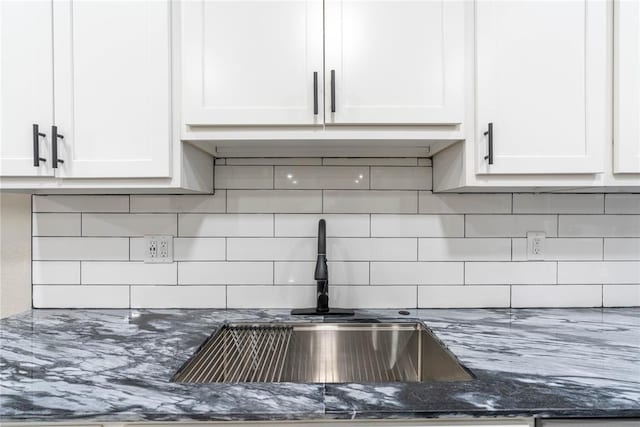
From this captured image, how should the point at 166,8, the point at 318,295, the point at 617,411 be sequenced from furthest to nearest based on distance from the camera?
the point at 318,295, the point at 166,8, the point at 617,411

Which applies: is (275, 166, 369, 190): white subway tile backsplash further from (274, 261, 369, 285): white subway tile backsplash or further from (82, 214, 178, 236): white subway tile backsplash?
(82, 214, 178, 236): white subway tile backsplash

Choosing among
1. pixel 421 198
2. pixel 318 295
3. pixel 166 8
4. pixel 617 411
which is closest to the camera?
pixel 617 411

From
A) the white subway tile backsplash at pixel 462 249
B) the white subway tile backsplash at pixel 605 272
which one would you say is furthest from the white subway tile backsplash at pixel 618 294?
the white subway tile backsplash at pixel 462 249

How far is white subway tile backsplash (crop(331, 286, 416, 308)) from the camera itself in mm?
1539

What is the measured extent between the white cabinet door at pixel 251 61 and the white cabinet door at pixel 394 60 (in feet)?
0.21

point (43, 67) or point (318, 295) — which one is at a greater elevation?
point (43, 67)

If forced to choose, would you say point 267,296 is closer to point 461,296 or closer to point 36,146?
point 461,296

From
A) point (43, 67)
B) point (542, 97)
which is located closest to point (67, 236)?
point (43, 67)

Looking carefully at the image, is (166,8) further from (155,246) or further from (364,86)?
(155,246)

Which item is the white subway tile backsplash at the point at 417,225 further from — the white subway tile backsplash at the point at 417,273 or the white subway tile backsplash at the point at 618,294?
the white subway tile backsplash at the point at 618,294

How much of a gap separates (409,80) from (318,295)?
0.79 meters

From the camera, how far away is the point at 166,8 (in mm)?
1184

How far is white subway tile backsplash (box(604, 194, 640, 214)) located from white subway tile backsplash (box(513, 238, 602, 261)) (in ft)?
0.47

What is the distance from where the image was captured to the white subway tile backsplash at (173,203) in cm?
153
